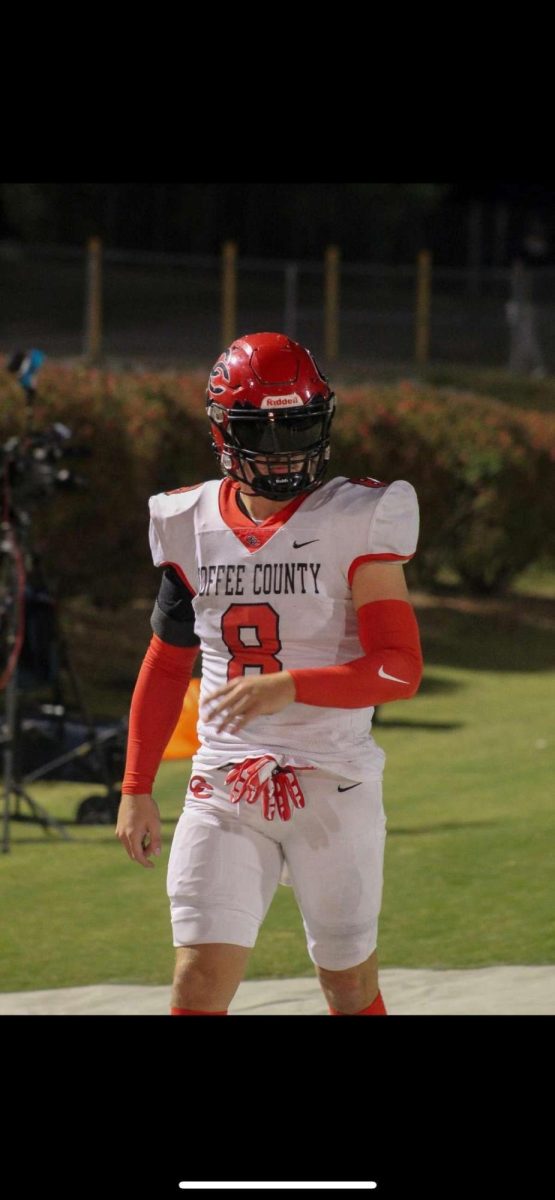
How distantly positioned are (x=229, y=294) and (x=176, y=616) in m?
19.9

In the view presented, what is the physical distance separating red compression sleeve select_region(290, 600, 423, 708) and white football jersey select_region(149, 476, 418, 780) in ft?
0.35

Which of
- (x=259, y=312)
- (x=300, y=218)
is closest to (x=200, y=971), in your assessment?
(x=259, y=312)

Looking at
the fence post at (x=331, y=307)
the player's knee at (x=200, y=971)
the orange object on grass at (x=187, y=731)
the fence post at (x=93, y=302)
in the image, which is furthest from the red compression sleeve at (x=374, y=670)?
the fence post at (x=331, y=307)

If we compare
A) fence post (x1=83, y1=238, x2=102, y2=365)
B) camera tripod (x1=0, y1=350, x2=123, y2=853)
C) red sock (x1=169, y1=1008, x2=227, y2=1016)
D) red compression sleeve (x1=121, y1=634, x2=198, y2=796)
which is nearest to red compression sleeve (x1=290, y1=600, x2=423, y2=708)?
red compression sleeve (x1=121, y1=634, x2=198, y2=796)

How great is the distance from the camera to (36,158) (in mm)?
8695

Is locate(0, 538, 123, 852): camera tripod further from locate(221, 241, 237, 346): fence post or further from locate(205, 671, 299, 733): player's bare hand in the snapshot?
locate(221, 241, 237, 346): fence post

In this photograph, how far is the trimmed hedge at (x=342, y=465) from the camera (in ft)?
44.1

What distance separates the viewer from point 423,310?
26875mm

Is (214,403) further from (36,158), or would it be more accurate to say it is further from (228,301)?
(228,301)

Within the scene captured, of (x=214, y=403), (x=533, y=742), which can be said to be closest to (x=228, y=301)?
(x=533, y=742)

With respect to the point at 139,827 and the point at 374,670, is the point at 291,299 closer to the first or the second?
the point at 139,827

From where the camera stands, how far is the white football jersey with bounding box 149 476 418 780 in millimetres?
3975

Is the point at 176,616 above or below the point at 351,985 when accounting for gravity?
above

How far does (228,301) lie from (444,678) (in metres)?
11.0
